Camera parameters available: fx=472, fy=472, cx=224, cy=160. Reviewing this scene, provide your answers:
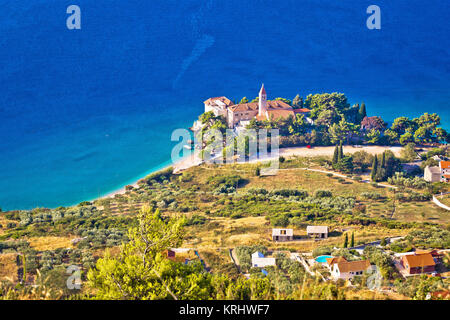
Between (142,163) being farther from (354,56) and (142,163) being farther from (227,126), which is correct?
(354,56)

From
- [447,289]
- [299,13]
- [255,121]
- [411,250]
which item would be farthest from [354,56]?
[447,289]

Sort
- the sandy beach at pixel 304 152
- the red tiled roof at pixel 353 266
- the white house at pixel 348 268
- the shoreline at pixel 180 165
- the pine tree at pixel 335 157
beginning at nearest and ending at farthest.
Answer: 1. the white house at pixel 348 268
2. the red tiled roof at pixel 353 266
3. the pine tree at pixel 335 157
4. the shoreline at pixel 180 165
5. the sandy beach at pixel 304 152

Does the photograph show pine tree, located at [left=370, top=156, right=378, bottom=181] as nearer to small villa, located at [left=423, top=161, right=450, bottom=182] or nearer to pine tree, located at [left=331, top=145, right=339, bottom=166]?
pine tree, located at [left=331, top=145, right=339, bottom=166]

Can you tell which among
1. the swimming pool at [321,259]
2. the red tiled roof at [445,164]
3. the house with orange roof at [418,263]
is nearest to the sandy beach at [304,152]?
the red tiled roof at [445,164]

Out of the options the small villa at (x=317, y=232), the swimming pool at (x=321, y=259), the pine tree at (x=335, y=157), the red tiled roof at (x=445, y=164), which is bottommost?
the swimming pool at (x=321, y=259)

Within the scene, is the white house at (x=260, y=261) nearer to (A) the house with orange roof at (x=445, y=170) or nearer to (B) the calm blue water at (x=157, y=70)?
(B) the calm blue water at (x=157, y=70)

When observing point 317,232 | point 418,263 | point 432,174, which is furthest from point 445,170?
point 418,263
